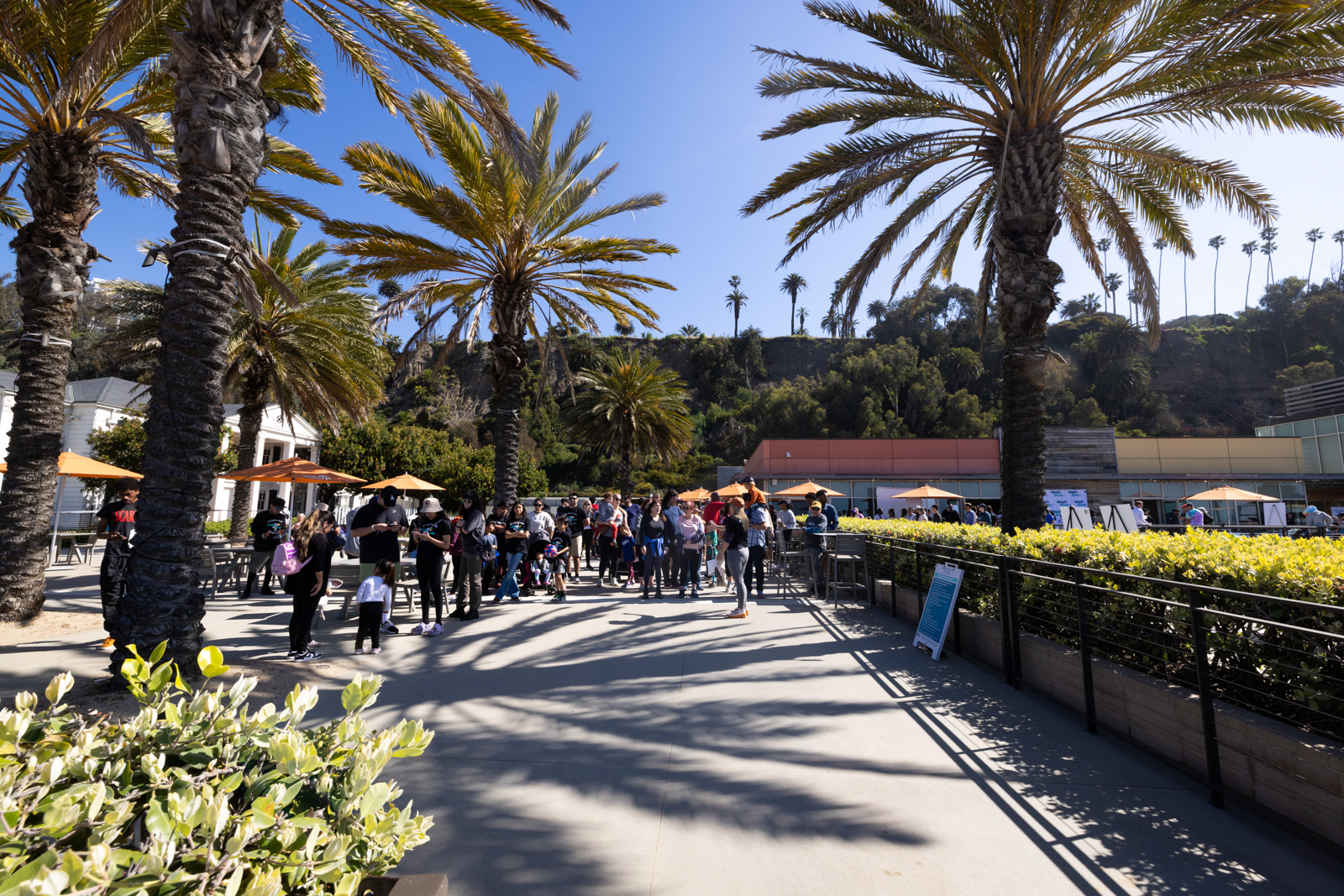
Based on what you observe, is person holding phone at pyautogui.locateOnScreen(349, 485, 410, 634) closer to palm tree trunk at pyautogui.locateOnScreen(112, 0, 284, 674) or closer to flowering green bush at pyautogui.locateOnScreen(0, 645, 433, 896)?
palm tree trunk at pyautogui.locateOnScreen(112, 0, 284, 674)

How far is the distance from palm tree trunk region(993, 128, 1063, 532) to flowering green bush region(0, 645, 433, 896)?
26.8ft

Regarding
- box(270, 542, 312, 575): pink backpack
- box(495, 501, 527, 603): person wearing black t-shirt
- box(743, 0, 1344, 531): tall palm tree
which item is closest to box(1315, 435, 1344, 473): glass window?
box(743, 0, 1344, 531): tall palm tree

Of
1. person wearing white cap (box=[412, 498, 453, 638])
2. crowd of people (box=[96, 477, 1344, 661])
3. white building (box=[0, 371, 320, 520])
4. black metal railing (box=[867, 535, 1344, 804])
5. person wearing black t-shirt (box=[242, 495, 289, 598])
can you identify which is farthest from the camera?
white building (box=[0, 371, 320, 520])

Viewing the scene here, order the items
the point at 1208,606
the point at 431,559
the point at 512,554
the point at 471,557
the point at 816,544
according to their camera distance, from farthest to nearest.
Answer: the point at 816,544 < the point at 512,554 < the point at 471,557 < the point at 431,559 < the point at 1208,606

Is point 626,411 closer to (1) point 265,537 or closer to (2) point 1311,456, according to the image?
(1) point 265,537

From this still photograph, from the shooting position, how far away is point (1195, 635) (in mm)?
3580

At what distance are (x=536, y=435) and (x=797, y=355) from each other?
45259 mm

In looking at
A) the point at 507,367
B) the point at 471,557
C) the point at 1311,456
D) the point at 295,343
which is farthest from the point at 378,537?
the point at 1311,456

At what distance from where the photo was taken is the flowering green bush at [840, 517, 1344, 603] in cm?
356

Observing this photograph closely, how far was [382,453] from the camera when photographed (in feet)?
107

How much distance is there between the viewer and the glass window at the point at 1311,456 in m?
31.7

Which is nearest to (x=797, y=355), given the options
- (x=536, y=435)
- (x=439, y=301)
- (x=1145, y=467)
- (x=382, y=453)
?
(x=536, y=435)

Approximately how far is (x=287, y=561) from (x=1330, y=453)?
4376 cm

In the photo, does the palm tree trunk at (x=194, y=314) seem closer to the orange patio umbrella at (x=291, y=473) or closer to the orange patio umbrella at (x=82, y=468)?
the orange patio umbrella at (x=291, y=473)
